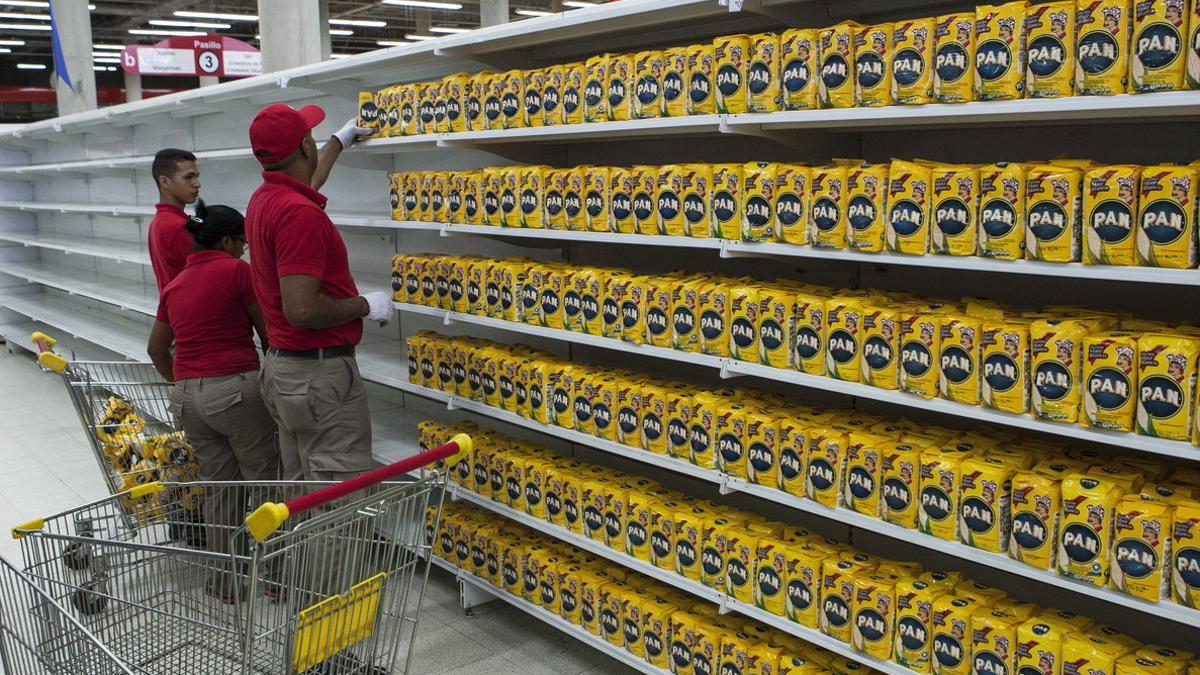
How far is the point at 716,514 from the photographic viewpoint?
2895 mm

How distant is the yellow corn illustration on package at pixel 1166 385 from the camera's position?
179 centimetres

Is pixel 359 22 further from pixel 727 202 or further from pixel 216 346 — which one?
pixel 727 202

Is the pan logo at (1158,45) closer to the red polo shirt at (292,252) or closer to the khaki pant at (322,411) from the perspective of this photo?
the red polo shirt at (292,252)

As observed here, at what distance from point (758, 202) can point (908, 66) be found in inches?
21.5

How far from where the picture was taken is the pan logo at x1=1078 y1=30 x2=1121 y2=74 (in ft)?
5.97

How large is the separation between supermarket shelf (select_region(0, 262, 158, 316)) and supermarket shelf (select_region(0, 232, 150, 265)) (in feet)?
0.81

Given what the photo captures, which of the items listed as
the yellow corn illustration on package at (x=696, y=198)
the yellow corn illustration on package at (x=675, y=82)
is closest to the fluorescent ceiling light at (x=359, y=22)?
the yellow corn illustration on package at (x=675, y=82)

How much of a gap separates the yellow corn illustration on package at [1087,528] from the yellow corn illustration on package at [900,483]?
36 cm

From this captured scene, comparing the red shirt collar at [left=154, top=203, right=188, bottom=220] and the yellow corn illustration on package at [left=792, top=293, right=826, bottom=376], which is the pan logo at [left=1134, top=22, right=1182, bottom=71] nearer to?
the yellow corn illustration on package at [left=792, top=293, right=826, bottom=376]

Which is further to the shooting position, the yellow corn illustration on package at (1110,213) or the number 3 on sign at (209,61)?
the number 3 on sign at (209,61)

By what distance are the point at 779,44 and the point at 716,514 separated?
4.76 ft

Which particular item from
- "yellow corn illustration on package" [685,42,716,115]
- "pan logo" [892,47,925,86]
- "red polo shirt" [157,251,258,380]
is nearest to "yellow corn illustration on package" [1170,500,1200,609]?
"pan logo" [892,47,925,86]

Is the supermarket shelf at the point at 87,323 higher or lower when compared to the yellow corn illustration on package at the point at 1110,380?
lower

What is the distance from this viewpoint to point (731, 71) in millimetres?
2527
